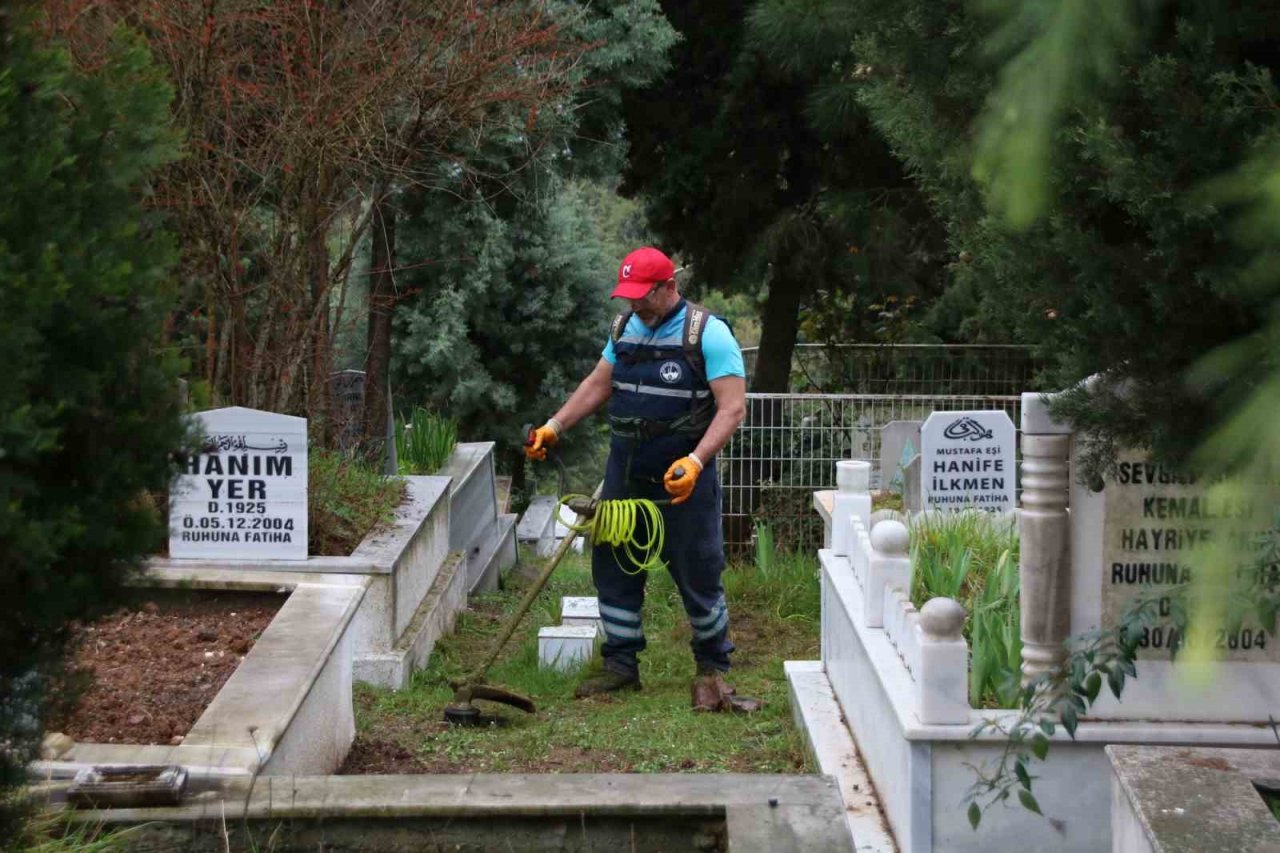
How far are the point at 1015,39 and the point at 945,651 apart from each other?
2493mm

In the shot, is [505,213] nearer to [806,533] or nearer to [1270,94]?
[806,533]

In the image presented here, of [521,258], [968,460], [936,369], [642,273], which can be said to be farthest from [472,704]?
[936,369]

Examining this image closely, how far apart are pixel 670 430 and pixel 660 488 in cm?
30

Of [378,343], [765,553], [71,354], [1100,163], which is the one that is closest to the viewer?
[71,354]

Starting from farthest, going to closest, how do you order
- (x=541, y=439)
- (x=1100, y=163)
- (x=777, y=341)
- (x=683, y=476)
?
(x=777, y=341) → (x=541, y=439) → (x=683, y=476) → (x=1100, y=163)

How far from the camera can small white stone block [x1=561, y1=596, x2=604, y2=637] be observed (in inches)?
314

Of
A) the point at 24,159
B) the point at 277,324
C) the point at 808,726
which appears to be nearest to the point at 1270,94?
the point at 24,159

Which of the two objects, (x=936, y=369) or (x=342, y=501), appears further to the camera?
(x=936, y=369)

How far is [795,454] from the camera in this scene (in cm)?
1200

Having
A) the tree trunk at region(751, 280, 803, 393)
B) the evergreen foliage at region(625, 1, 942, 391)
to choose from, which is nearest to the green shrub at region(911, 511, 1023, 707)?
the evergreen foliage at region(625, 1, 942, 391)

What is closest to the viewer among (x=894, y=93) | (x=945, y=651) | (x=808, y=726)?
(x=894, y=93)

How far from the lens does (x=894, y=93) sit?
11.1 ft

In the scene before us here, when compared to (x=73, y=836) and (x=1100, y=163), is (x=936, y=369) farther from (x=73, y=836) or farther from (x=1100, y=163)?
(x=1100, y=163)

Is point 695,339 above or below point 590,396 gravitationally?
above
